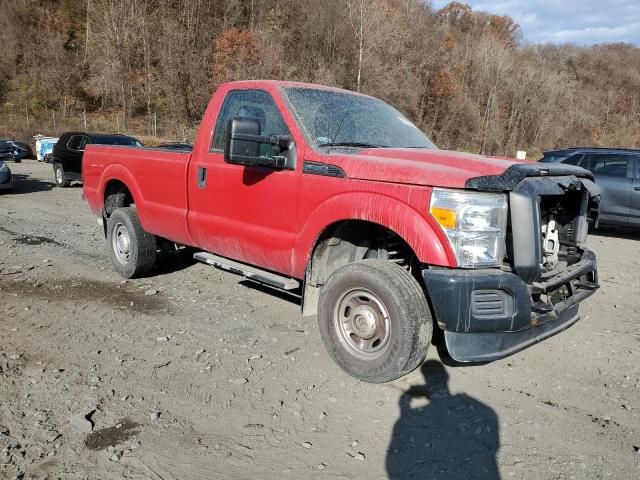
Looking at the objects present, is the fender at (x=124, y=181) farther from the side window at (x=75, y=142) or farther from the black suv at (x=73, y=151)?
the side window at (x=75, y=142)

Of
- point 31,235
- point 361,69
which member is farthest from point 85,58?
point 31,235

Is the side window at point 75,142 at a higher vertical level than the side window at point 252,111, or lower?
lower

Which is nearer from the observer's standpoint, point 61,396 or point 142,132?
point 61,396

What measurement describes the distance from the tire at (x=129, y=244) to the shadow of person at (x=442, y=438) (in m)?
3.50

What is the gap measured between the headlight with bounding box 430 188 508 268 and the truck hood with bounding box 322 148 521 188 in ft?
0.32

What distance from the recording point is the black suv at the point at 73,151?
14984 mm

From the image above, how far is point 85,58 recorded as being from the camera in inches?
1850

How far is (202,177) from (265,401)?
2268mm

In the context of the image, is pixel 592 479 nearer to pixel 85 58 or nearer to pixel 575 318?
pixel 575 318

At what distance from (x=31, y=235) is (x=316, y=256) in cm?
616

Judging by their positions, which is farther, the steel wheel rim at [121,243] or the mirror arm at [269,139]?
the steel wheel rim at [121,243]

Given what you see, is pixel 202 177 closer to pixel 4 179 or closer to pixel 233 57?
pixel 4 179

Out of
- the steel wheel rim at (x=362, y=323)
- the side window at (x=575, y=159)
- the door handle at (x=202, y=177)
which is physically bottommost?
the steel wheel rim at (x=362, y=323)

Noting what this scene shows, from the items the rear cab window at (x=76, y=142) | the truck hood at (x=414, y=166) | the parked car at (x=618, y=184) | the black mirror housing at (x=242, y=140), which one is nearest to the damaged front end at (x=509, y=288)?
the truck hood at (x=414, y=166)
